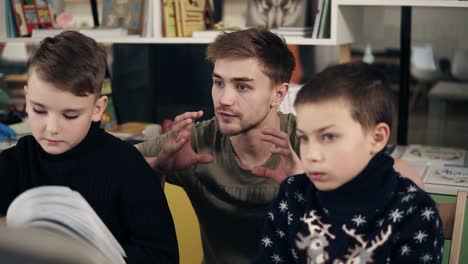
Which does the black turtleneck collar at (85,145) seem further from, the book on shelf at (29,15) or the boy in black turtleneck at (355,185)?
the book on shelf at (29,15)

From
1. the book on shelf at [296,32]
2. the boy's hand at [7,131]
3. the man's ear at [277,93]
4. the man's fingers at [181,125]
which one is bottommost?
the boy's hand at [7,131]

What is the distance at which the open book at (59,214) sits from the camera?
3.55 ft

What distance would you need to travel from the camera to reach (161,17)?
2896mm

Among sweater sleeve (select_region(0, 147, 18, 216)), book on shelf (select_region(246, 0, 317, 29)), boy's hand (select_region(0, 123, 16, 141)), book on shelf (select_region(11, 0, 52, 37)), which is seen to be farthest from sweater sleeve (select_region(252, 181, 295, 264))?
book on shelf (select_region(11, 0, 52, 37))

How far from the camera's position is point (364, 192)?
119 cm

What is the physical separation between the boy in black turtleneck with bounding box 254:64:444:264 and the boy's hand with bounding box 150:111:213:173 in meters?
0.52

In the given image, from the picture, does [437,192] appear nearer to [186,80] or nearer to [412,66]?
[412,66]

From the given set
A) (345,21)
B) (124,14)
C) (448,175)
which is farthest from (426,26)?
(124,14)

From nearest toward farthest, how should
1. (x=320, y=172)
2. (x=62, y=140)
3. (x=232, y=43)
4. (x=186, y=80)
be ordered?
(x=320, y=172) → (x=62, y=140) → (x=232, y=43) → (x=186, y=80)

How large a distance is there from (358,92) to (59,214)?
557 millimetres

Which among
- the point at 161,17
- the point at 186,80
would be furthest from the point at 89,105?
the point at 186,80

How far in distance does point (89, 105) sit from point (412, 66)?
6.29ft

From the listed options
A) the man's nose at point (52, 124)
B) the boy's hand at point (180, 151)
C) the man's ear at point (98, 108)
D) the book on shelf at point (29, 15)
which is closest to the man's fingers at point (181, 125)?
the boy's hand at point (180, 151)

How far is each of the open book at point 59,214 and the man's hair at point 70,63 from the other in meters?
0.30
